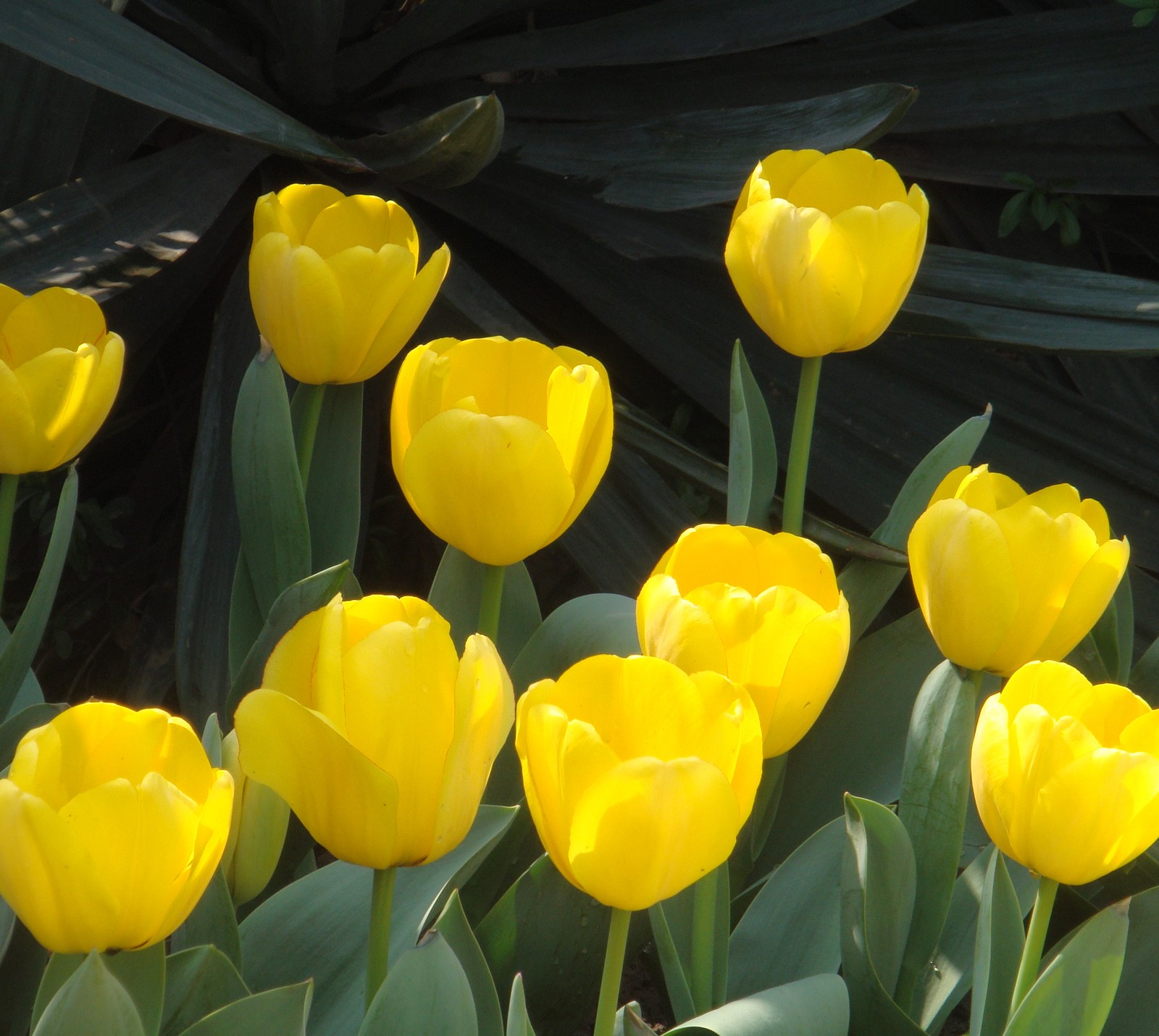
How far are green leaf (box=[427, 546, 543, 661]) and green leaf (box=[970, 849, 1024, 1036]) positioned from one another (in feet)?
1.22

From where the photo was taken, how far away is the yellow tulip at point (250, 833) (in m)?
0.66

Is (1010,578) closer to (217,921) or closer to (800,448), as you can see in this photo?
(800,448)

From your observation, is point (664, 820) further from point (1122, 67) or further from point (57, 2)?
point (1122, 67)

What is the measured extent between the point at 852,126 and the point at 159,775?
0.97 m

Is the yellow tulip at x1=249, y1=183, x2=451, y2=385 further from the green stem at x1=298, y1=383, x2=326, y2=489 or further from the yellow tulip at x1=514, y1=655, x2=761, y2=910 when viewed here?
the yellow tulip at x1=514, y1=655, x2=761, y2=910

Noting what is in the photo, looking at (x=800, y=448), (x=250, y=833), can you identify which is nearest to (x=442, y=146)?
(x=800, y=448)

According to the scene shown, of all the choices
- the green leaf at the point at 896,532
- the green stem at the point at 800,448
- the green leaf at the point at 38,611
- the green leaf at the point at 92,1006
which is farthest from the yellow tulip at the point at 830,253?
the green leaf at the point at 92,1006

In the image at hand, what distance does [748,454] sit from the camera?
93 centimetres

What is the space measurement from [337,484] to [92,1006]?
1.74 feet

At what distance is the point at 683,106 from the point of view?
1.68 meters

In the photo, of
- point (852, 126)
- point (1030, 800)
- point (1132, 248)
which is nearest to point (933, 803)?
point (1030, 800)

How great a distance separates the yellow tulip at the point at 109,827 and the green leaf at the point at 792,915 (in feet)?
1.24

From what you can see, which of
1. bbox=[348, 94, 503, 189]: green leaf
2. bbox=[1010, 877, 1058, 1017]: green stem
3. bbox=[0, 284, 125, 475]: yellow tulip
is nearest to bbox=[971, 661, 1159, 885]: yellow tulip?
bbox=[1010, 877, 1058, 1017]: green stem

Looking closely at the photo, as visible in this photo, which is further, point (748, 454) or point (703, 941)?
point (748, 454)
